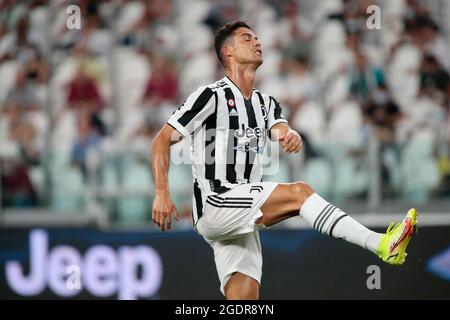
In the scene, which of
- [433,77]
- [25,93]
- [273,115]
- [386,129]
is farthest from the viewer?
[25,93]

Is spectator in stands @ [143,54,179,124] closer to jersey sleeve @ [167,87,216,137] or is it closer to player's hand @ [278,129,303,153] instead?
jersey sleeve @ [167,87,216,137]

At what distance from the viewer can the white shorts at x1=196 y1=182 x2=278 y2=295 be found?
5531 millimetres

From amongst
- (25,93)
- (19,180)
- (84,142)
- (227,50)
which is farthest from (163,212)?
(25,93)

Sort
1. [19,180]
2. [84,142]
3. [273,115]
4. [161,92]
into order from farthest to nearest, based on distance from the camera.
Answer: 1. [161,92]
2. [84,142]
3. [19,180]
4. [273,115]

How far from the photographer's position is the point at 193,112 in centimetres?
572

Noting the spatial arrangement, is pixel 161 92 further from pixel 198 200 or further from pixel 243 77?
pixel 198 200

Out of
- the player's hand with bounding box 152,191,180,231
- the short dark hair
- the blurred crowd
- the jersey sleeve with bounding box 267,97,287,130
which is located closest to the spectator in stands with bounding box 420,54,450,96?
the blurred crowd

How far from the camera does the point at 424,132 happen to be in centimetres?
851

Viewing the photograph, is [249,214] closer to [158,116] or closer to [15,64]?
[158,116]

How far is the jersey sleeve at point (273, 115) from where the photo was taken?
6.06m

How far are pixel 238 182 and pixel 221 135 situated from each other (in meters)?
0.32

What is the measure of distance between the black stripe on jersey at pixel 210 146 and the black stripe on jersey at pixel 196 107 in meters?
0.06

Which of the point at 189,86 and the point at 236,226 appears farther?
the point at 189,86

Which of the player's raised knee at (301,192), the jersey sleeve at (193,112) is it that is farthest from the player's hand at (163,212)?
the player's raised knee at (301,192)
